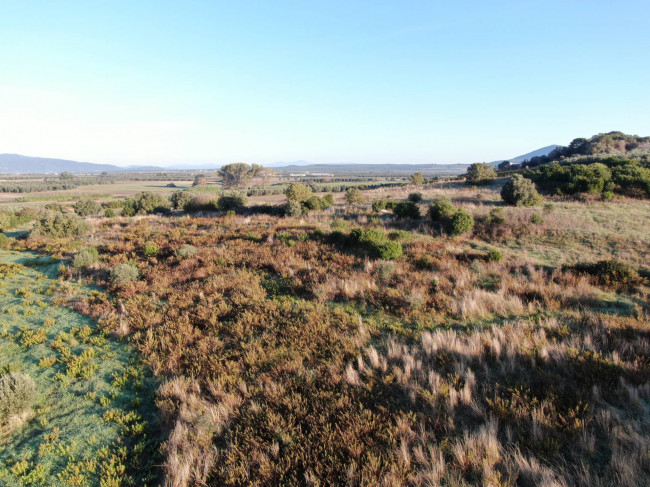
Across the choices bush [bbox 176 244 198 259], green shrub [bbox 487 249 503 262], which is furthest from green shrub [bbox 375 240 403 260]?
bush [bbox 176 244 198 259]

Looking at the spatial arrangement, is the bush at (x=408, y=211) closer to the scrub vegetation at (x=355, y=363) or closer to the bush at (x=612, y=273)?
the scrub vegetation at (x=355, y=363)

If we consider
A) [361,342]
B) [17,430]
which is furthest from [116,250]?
[361,342]

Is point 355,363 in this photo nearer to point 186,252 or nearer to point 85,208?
point 186,252

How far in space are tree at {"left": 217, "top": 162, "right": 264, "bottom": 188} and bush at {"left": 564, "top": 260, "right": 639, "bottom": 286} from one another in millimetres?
93750

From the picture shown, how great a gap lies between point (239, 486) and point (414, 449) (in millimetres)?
2073

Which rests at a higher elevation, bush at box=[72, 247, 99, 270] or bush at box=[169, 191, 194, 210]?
bush at box=[169, 191, 194, 210]

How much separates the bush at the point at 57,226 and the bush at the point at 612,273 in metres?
26.8

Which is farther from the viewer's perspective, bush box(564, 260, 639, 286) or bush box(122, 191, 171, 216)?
bush box(122, 191, 171, 216)

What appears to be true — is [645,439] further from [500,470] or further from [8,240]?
[8,240]

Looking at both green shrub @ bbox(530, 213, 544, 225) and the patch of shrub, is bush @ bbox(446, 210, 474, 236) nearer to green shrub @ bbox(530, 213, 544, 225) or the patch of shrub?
green shrub @ bbox(530, 213, 544, 225)

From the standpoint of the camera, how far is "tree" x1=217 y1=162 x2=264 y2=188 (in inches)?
3669

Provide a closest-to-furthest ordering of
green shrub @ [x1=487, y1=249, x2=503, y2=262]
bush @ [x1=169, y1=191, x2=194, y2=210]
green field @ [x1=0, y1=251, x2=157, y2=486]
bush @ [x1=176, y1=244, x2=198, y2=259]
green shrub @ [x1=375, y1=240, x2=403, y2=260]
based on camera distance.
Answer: green field @ [x1=0, y1=251, x2=157, y2=486]
green shrub @ [x1=487, y1=249, x2=503, y2=262]
green shrub @ [x1=375, y1=240, x2=403, y2=260]
bush @ [x1=176, y1=244, x2=198, y2=259]
bush @ [x1=169, y1=191, x2=194, y2=210]

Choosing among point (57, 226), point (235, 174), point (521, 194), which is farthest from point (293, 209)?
point (235, 174)

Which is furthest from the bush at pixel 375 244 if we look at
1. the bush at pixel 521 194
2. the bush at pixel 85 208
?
the bush at pixel 85 208
